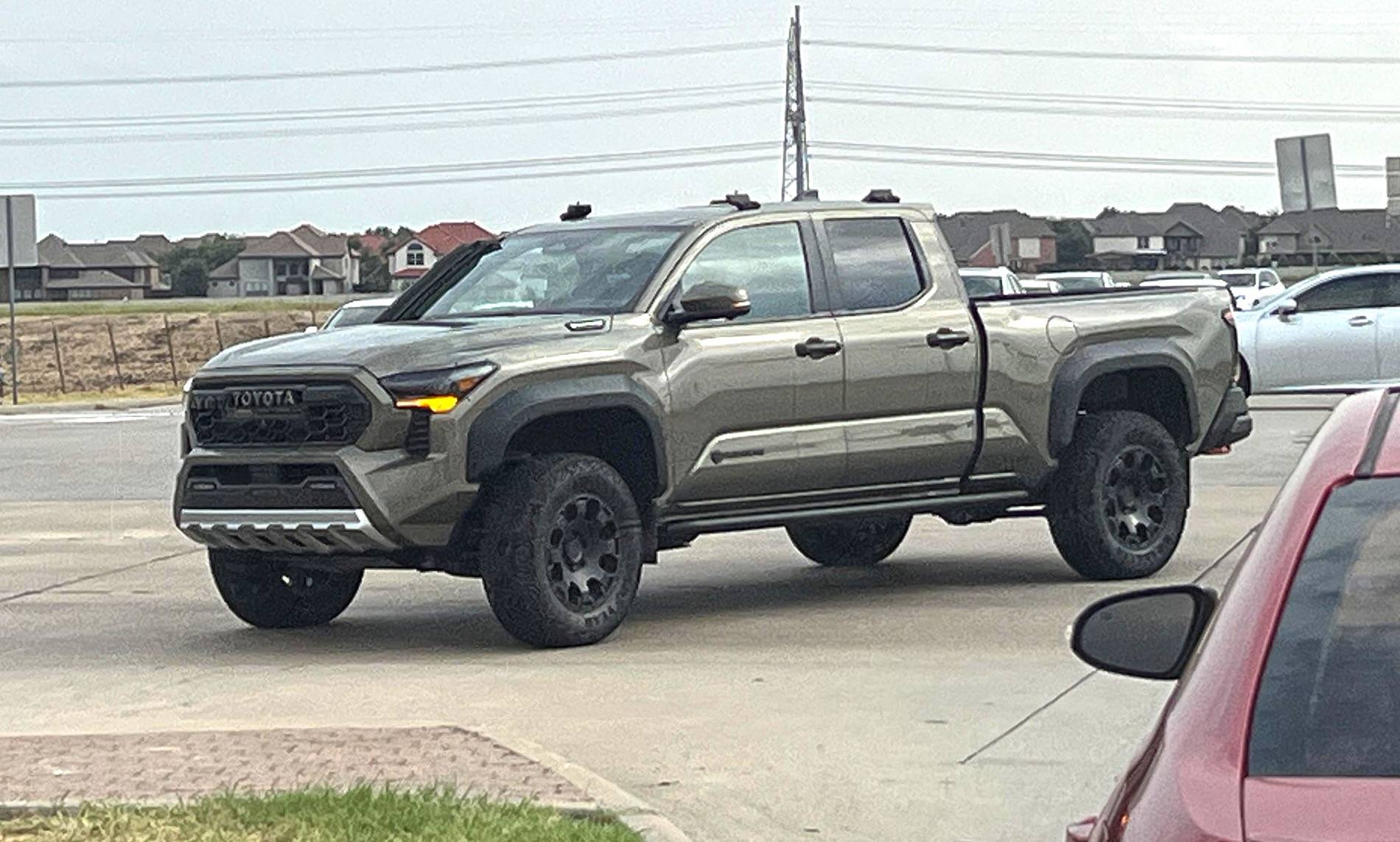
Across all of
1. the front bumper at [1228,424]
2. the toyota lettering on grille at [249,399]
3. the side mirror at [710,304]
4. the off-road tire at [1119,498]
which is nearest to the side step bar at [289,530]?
the toyota lettering on grille at [249,399]

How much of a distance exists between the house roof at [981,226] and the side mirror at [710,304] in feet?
265

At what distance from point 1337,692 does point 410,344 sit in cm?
738

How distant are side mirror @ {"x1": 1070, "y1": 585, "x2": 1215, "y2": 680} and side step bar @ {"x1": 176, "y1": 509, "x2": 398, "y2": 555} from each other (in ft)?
19.7

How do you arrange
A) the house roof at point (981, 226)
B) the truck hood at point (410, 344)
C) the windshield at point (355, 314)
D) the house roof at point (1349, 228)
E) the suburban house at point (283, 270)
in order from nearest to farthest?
the truck hood at point (410, 344) → the windshield at point (355, 314) → the house roof at point (981, 226) → the house roof at point (1349, 228) → the suburban house at point (283, 270)

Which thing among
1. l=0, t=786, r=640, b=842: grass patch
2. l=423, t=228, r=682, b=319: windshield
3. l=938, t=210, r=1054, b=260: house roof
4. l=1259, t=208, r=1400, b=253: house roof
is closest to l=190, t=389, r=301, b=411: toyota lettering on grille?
l=423, t=228, r=682, b=319: windshield

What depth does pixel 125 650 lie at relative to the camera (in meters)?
10.6

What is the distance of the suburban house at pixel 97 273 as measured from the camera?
144 meters

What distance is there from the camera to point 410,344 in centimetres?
995

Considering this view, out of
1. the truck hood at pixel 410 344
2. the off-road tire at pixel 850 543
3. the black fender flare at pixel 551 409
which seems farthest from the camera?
the off-road tire at pixel 850 543

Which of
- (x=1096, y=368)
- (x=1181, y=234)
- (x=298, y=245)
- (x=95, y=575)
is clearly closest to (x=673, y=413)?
(x=1096, y=368)

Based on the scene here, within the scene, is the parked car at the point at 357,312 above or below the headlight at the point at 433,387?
above

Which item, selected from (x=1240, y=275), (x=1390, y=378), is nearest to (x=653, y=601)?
(x=1390, y=378)

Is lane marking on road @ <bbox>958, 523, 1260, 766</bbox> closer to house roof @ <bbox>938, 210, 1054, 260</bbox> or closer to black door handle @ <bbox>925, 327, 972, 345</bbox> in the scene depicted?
black door handle @ <bbox>925, 327, 972, 345</bbox>

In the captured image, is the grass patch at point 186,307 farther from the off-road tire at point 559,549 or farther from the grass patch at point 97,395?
the off-road tire at point 559,549
